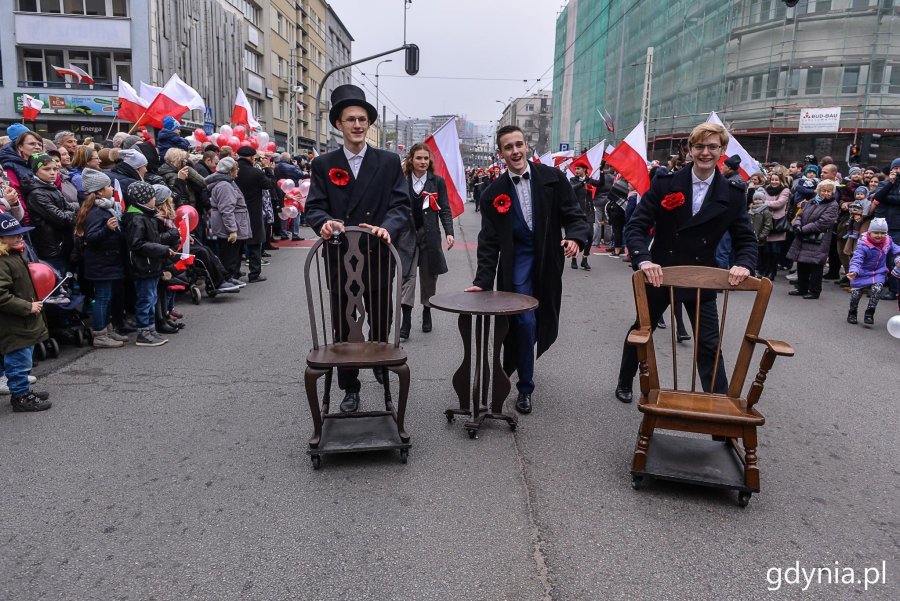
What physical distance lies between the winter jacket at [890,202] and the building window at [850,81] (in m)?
21.7

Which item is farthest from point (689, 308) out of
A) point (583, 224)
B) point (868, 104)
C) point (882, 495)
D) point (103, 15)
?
point (103, 15)

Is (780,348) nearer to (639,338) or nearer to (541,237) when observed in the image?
(639,338)

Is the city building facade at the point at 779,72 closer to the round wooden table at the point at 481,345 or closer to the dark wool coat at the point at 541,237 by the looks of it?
the dark wool coat at the point at 541,237

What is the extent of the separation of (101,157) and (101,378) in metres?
3.27

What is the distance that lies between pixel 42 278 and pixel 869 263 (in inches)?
356

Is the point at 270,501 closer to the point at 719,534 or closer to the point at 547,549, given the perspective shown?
the point at 547,549

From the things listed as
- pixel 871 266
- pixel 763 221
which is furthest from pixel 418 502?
pixel 763 221

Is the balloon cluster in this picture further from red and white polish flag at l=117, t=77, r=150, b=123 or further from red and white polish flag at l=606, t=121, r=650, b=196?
red and white polish flag at l=606, t=121, r=650, b=196

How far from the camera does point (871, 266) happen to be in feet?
26.4

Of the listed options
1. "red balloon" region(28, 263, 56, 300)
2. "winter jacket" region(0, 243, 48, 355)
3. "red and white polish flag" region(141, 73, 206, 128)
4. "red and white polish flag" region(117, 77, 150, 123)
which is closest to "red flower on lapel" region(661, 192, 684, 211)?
"winter jacket" region(0, 243, 48, 355)

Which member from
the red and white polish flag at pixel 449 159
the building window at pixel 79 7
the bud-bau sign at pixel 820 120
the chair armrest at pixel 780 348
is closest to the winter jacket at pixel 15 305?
the chair armrest at pixel 780 348

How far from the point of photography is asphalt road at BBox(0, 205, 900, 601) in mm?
2727

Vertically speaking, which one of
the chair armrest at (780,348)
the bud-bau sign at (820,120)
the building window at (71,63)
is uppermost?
the building window at (71,63)

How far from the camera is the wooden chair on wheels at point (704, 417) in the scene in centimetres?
332
